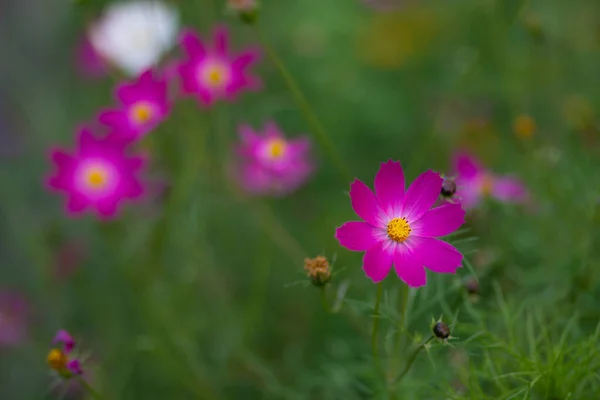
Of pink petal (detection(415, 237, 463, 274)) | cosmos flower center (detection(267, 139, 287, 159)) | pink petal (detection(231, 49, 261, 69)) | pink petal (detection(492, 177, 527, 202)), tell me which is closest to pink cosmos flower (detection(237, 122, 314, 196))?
cosmos flower center (detection(267, 139, 287, 159))

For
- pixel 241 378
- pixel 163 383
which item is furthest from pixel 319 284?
pixel 163 383

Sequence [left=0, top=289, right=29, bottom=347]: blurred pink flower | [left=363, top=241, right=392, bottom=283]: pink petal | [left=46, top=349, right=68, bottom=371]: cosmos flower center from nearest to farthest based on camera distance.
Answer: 1. [left=363, top=241, right=392, bottom=283]: pink petal
2. [left=46, top=349, right=68, bottom=371]: cosmos flower center
3. [left=0, top=289, right=29, bottom=347]: blurred pink flower

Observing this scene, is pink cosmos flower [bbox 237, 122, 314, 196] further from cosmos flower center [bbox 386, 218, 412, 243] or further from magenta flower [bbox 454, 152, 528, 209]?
cosmos flower center [bbox 386, 218, 412, 243]

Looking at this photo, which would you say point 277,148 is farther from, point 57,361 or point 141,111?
point 57,361

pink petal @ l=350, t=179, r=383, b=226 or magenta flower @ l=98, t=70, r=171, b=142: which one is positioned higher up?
magenta flower @ l=98, t=70, r=171, b=142

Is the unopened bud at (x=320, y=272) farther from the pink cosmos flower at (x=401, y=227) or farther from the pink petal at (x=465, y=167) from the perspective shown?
the pink petal at (x=465, y=167)

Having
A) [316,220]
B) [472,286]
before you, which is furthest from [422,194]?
[316,220]
